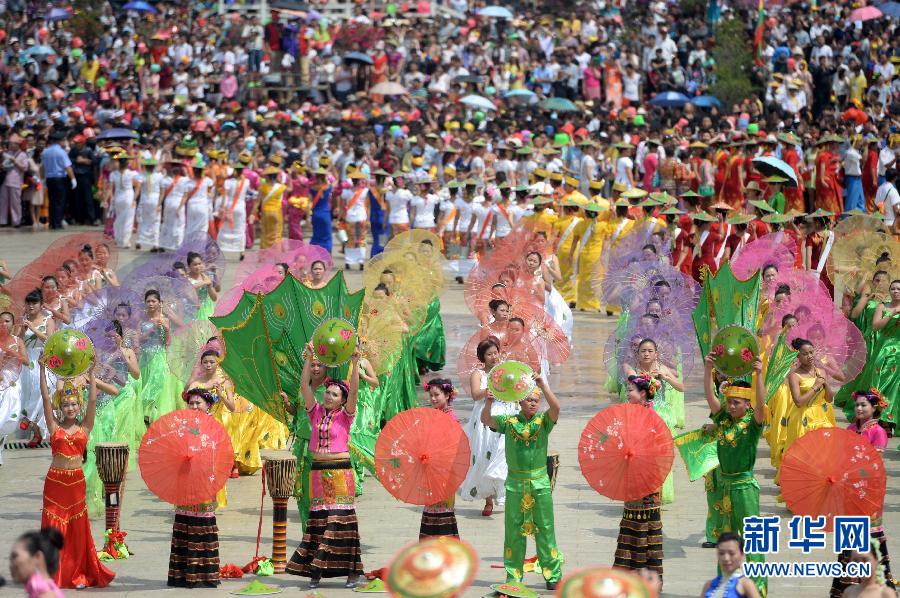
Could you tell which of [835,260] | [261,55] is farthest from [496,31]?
[835,260]

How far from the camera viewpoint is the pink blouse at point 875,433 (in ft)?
33.7

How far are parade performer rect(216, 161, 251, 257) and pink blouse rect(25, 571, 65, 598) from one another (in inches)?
754

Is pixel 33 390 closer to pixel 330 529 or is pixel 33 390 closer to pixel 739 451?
pixel 330 529


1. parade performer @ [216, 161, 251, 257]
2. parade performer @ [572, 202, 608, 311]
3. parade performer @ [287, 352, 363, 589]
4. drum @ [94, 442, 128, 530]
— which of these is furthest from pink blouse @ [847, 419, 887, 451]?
parade performer @ [216, 161, 251, 257]

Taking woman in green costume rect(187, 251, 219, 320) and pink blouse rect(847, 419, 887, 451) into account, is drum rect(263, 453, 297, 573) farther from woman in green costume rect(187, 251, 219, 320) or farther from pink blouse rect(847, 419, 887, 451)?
woman in green costume rect(187, 251, 219, 320)

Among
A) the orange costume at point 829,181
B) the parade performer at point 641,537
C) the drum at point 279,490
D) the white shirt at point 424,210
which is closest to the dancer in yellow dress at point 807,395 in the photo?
the parade performer at point 641,537

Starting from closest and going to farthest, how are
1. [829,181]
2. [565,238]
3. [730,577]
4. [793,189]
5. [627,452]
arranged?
[730,577] < [627,452] < [565,238] < [793,189] < [829,181]

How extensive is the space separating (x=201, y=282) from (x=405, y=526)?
422 centimetres

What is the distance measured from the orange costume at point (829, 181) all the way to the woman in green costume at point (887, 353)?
882 cm

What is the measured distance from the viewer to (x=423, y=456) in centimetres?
968

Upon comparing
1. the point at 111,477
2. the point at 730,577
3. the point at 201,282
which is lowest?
the point at 730,577

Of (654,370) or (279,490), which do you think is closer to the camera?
(279,490)

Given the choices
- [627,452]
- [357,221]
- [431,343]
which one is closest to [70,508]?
[627,452]

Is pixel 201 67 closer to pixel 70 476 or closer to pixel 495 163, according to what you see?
pixel 495 163
